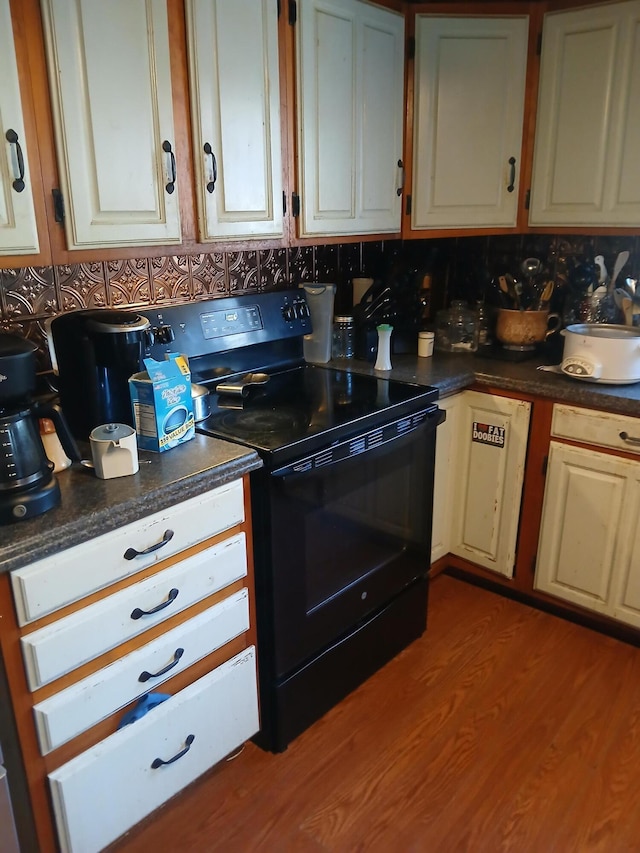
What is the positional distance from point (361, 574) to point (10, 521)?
3.37ft

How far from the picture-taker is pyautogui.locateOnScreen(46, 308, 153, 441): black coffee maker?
5.03 feet

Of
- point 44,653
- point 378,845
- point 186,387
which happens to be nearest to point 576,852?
point 378,845

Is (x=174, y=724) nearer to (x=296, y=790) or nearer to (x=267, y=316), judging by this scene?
(x=296, y=790)

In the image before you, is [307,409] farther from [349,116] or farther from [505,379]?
[349,116]

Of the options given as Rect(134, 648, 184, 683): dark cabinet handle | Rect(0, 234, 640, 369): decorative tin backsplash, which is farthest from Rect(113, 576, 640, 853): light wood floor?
Rect(0, 234, 640, 369): decorative tin backsplash

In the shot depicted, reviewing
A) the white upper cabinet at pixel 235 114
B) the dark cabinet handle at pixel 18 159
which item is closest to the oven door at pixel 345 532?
the white upper cabinet at pixel 235 114

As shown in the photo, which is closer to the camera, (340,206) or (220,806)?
(220,806)

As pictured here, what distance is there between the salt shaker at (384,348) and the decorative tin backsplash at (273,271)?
331 millimetres

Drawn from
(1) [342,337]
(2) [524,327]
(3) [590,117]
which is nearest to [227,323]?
(1) [342,337]

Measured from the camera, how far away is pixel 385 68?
2.20 m

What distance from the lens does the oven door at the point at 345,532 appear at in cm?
168

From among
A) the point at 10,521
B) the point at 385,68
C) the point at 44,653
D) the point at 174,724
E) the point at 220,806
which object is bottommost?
the point at 220,806

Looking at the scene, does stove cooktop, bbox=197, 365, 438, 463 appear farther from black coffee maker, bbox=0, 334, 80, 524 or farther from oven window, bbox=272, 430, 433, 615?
black coffee maker, bbox=0, 334, 80, 524

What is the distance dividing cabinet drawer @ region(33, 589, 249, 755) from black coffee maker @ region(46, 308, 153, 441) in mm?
518
